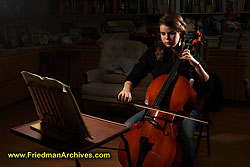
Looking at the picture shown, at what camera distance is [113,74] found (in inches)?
121

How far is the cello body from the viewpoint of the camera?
1.46 metres

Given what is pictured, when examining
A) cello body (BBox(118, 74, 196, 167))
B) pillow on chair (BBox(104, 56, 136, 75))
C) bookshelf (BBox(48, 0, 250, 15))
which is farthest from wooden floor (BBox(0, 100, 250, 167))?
bookshelf (BBox(48, 0, 250, 15))

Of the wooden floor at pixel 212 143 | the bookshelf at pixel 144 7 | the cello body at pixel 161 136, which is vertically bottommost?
the wooden floor at pixel 212 143

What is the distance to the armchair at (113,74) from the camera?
9.53 feet

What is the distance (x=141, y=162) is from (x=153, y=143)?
112 mm

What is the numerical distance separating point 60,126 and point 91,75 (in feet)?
6.08

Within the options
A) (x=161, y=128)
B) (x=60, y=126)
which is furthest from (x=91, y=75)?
(x=60, y=126)

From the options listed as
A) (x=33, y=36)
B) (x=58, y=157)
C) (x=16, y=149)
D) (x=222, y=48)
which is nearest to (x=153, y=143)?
(x=58, y=157)

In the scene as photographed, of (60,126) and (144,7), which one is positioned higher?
(144,7)

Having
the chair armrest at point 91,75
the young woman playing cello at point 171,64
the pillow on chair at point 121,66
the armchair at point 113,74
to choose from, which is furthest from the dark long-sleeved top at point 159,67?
the chair armrest at point 91,75

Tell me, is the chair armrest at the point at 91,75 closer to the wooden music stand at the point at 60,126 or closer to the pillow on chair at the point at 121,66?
the pillow on chair at the point at 121,66

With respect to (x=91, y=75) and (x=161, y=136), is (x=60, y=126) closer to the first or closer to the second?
(x=161, y=136)

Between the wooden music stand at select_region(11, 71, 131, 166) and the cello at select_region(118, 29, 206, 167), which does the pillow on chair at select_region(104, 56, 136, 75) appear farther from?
the wooden music stand at select_region(11, 71, 131, 166)

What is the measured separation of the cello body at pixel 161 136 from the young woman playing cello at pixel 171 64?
4.7 inches
